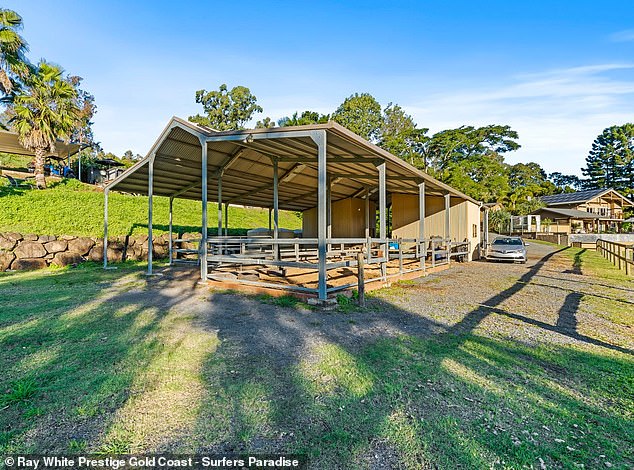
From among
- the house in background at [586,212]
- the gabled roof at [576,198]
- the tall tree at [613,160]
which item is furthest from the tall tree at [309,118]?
the tall tree at [613,160]

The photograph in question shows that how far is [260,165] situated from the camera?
1122 cm

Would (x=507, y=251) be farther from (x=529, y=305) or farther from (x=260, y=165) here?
(x=260, y=165)

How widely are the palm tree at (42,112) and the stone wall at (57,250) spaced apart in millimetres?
6279

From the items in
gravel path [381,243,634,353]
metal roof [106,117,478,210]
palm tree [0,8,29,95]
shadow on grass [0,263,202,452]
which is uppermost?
palm tree [0,8,29,95]

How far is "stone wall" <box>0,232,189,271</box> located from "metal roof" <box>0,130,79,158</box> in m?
8.25

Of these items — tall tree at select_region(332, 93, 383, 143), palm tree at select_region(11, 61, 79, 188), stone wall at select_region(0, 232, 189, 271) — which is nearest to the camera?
stone wall at select_region(0, 232, 189, 271)

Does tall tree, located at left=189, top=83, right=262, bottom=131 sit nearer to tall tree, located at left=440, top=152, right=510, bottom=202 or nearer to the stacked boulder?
tall tree, located at left=440, top=152, right=510, bottom=202

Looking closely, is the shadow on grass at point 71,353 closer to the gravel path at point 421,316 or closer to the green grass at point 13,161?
the gravel path at point 421,316

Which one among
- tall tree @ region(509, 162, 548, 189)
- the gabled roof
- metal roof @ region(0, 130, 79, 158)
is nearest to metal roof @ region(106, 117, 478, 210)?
metal roof @ region(0, 130, 79, 158)

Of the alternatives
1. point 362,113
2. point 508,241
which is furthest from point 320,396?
point 362,113

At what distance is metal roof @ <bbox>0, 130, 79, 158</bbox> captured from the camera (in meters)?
16.3

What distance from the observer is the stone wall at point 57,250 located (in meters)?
10.7

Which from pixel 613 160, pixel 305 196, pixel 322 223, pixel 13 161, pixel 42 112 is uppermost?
pixel 613 160

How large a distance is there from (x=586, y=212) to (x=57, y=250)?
48.0 m
